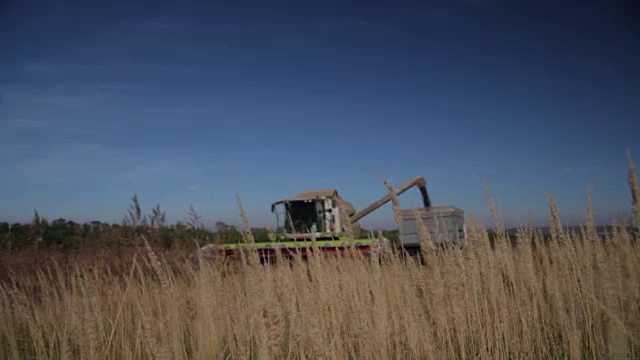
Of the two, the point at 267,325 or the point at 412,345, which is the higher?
the point at 267,325

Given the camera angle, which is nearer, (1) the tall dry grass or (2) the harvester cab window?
(1) the tall dry grass

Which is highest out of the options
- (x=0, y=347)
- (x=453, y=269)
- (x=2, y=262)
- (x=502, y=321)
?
(x=2, y=262)

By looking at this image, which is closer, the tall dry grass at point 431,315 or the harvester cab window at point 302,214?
the tall dry grass at point 431,315

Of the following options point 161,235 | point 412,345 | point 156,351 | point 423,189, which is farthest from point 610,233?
point 423,189

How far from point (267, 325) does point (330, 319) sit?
1677mm

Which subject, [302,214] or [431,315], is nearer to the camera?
[431,315]

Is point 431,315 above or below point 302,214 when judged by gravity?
below

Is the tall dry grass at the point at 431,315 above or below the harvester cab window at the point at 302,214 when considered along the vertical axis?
below

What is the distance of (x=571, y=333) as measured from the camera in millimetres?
2219

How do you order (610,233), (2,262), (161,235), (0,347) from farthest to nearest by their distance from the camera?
(161,235) < (2,262) < (610,233) < (0,347)

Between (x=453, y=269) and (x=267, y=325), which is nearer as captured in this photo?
(x=267, y=325)

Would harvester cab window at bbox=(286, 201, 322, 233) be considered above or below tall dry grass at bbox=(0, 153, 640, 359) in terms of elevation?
→ above

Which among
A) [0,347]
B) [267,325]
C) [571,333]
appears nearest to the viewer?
[267,325]

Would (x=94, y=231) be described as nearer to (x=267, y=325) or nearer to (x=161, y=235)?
(x=161, y=235)
